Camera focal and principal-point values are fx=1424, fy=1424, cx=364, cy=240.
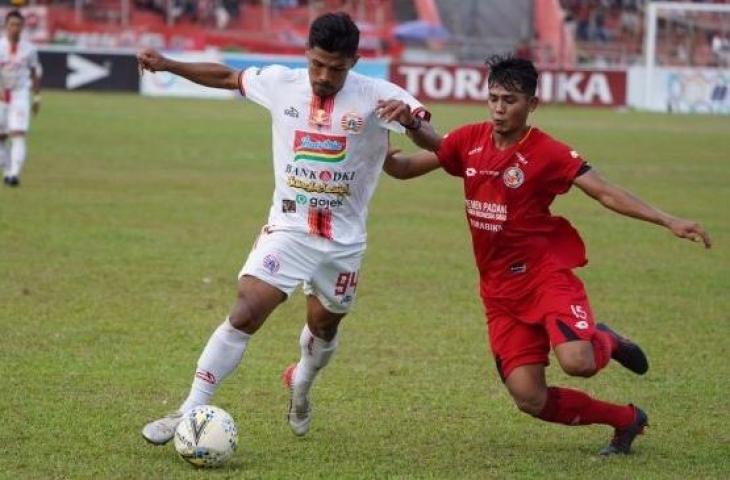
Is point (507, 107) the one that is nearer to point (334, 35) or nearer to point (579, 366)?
point (334, 35)

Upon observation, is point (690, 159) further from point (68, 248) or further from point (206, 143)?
A: point (68, 248)

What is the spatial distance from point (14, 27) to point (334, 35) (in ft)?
44.3

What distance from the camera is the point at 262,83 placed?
748 centimetres

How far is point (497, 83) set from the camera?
7.30 m

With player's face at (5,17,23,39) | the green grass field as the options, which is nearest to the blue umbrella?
the green grass field

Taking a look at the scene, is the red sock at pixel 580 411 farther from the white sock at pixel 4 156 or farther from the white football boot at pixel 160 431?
the white sock at pixel 4 156

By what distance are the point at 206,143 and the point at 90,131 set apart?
Answer: 2.76 meters

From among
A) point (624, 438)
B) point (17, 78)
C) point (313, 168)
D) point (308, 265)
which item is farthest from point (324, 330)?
point (17, 78)

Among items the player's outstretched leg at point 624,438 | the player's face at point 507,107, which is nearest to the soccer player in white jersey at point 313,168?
the player's face at point 507,107

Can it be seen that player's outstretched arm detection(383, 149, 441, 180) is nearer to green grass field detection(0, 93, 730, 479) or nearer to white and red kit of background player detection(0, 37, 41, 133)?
green grass field detection(0, 93, 730, 479)

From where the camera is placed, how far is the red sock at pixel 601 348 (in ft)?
23.4

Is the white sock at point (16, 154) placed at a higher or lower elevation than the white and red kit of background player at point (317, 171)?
lower

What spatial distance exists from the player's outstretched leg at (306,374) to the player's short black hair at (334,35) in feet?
5.34

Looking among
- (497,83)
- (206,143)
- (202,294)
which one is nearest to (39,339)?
(202,294)
